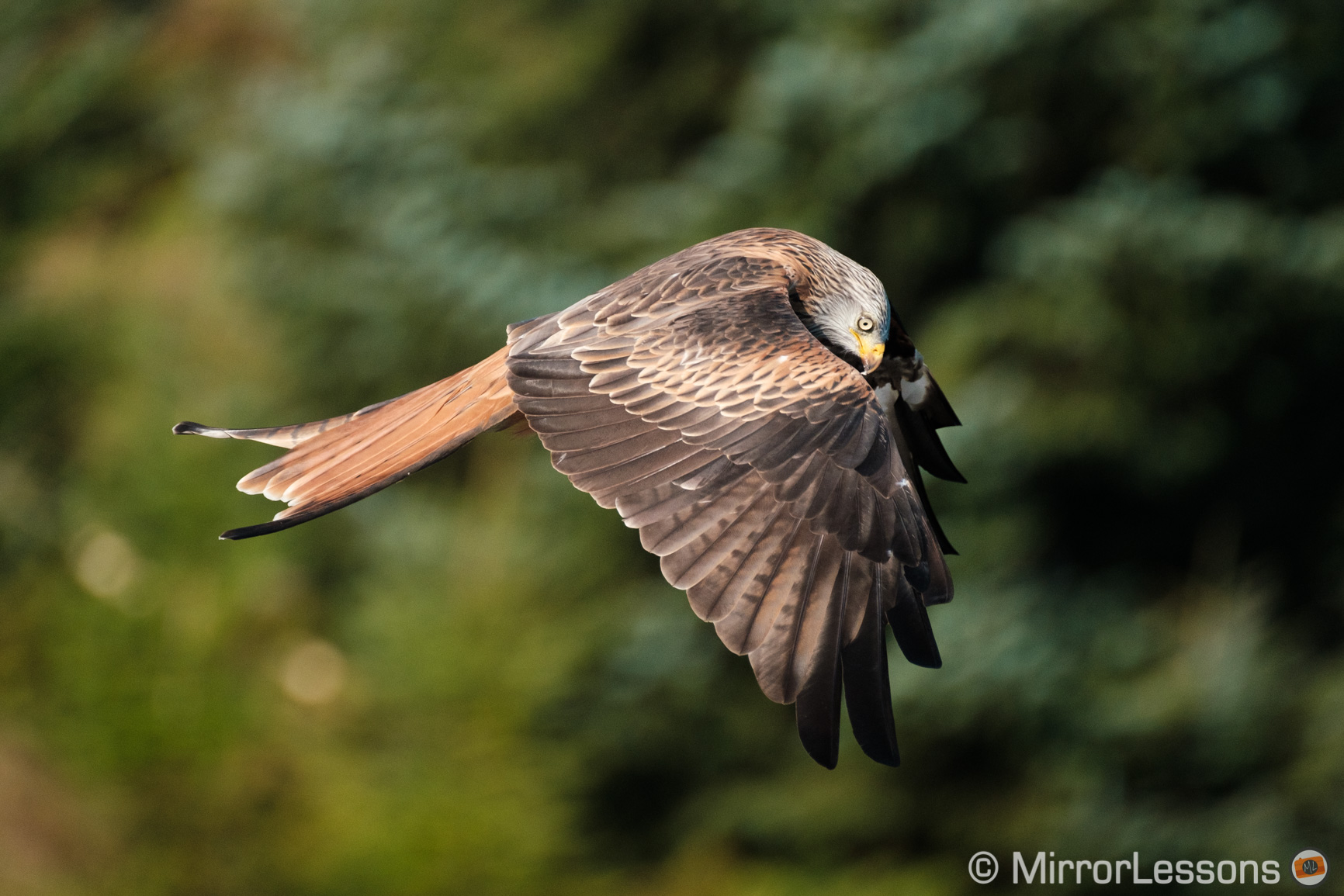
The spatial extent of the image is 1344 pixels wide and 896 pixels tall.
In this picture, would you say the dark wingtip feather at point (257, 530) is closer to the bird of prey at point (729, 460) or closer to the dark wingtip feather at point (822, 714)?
the bird of prey at point (729, 460)

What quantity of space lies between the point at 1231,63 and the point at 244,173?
19.2 ft

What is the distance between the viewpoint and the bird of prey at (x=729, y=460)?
241 centimetres

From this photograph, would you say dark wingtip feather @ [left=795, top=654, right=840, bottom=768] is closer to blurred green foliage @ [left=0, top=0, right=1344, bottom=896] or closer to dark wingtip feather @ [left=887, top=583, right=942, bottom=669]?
dark wingtip feather @ [left=887, top=583, right=942, bottom=669]

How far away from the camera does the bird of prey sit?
241 cm

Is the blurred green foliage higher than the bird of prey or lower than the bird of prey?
lower

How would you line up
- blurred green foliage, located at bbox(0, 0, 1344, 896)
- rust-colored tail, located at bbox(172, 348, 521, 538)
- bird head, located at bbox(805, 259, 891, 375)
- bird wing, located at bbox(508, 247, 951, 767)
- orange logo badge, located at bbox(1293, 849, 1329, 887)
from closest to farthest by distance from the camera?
bird wing, located at bbox(508, 247, 951, 767) → rust-colored tail, located at bbox(172, 348, 521, 538) → bird head, located at bbox(805, 259, 891, 375) → blurred green foliage, located at bbox(0, 0, 1344, 896) → orange logo badge, located at bbox(1293, 849, 1329, 887)

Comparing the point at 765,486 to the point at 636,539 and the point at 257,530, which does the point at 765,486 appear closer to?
the point at 257,530

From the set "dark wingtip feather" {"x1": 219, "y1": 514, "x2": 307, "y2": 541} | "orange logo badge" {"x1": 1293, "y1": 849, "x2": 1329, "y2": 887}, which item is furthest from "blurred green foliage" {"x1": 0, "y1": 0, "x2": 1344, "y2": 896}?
"dark wingtip feather" {"x1": 219, "y1": 514, "x2": 307, "y2": 541}

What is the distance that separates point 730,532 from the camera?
8.25ft

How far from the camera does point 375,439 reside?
300 cm

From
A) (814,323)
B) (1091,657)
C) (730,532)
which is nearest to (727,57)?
(1091,657)

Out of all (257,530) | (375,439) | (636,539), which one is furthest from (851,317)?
(636,539)

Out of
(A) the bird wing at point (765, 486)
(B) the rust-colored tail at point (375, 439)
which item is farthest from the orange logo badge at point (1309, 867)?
(B) the rust-colored tail at point (375, 439)

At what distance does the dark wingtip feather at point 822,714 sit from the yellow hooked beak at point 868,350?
44.2 inches
